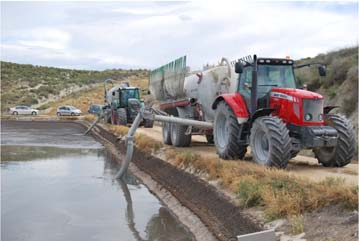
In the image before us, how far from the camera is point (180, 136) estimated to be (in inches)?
704

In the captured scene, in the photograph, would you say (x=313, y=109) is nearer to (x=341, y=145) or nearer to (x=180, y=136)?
(x=341, y=145)

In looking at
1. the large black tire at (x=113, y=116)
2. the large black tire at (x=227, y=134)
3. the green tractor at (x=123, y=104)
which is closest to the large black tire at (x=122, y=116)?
the green tractor at (x=123, y=104)

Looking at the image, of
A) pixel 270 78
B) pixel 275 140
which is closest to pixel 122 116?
pixel 270 78

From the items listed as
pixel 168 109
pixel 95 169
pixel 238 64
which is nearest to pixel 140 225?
pixel 238 64

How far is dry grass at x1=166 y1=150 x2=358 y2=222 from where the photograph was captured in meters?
7.88

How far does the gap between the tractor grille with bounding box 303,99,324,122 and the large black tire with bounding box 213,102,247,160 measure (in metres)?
1.91

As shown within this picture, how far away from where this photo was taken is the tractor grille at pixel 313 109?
37.5 ft

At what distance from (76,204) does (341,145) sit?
6411 millimetres

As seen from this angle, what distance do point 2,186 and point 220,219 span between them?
24.7 ft

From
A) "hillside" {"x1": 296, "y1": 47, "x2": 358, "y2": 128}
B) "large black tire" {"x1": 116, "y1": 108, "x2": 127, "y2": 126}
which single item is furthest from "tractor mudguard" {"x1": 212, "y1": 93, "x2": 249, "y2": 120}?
"large black tire" {"x1": 116, "y1": 108, "x2": 127, "y2": 126}

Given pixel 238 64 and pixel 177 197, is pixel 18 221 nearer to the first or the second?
pixel 177 197

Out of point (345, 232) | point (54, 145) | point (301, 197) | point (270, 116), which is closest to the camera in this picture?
point (345, 232)

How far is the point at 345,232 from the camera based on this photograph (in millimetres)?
6605

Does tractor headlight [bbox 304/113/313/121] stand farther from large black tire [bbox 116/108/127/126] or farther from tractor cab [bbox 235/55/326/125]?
large black tire [bbox 116/108/127/126]
